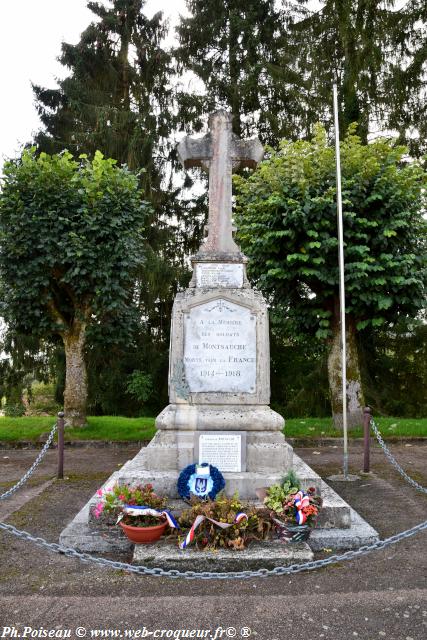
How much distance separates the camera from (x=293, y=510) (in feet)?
15.5

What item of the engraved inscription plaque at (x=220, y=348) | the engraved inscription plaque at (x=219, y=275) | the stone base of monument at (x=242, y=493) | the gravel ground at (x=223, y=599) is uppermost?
the engraved inscription plaque at (x=219, y=275)

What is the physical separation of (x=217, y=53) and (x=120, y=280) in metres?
11.9

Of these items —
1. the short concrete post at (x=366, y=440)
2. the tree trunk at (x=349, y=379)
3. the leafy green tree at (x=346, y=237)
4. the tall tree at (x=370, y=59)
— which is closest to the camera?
the short concrete post at (x=366, y=440)

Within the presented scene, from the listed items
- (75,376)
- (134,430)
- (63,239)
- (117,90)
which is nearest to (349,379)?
(134,430)

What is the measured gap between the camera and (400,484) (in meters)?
7.51

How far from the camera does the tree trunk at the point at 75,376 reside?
12.4 metres

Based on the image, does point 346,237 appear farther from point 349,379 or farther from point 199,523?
point 199,523

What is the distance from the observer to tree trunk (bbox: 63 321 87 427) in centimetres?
1240

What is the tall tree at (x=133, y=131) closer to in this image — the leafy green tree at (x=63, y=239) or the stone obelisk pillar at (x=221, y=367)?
the leafy green tree at (x=63, y=239)

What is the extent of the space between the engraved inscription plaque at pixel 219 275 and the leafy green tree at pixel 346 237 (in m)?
4.46

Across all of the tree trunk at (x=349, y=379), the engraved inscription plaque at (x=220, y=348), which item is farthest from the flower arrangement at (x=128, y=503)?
the tree trunk at (x=349, y=379)

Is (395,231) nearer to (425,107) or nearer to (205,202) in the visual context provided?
(425,107)

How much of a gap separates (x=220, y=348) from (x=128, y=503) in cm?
211

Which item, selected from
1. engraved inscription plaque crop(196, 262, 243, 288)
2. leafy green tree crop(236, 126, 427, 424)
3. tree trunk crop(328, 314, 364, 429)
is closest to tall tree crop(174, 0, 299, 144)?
leafy green tree crop(236, 126, 427, 424)
